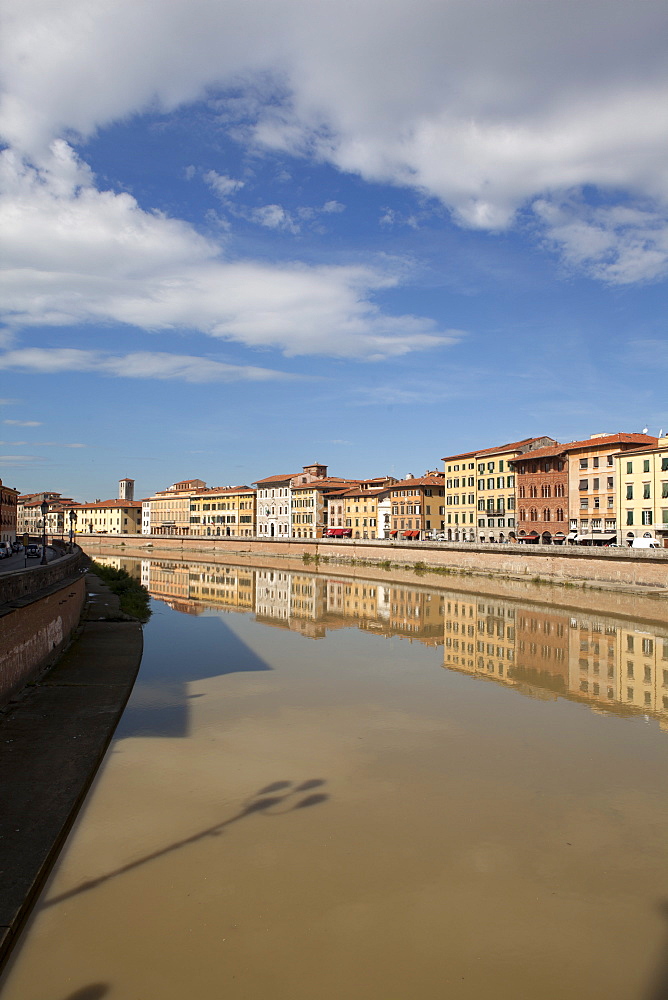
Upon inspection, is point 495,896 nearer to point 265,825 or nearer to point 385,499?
point 265,825

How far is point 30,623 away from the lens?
17.0 m

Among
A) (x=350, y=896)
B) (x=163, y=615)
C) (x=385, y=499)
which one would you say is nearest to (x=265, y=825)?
(x=350, y=896)

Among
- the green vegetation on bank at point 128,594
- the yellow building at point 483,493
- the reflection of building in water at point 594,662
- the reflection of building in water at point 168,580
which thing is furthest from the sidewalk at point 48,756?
the yellow building at point 483,493

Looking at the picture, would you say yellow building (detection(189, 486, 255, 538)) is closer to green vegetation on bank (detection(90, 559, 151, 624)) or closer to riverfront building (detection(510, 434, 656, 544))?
green vegetation on bank (detection(90, 559, 151, 624))

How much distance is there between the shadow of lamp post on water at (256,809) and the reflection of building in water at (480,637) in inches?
455

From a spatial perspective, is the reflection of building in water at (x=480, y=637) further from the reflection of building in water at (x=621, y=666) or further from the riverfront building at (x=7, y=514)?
the riverfront building at (x=7, y=514)

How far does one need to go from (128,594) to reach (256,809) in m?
33.2

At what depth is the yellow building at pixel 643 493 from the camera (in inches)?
1902

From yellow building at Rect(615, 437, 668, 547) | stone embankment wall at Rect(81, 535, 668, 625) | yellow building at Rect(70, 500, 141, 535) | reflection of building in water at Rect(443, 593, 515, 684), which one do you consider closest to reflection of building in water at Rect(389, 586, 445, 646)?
reflection of building in water at Rect(443, 593, 515, 684)

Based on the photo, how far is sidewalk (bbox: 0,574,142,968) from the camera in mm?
8016

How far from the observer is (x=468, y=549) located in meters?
56.1

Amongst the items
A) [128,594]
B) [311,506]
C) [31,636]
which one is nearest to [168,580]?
[128,594]

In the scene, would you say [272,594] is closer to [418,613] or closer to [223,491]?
[418,613]

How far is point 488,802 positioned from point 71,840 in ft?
21.2
